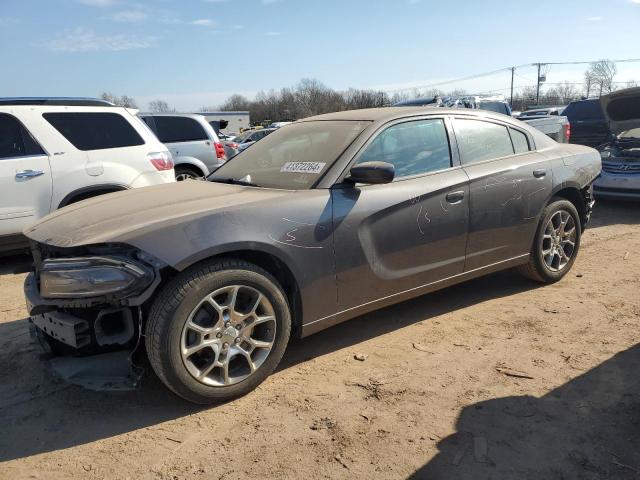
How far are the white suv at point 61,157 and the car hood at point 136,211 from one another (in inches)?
89.1

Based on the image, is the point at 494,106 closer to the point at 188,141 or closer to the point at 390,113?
the point at 188,141

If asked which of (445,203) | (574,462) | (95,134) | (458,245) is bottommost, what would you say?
(574,462)

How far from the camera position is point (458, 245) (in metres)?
3.88

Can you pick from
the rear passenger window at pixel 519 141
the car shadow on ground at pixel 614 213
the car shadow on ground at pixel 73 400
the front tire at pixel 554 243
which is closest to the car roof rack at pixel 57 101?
the car shadow on ground at pixel 73 400

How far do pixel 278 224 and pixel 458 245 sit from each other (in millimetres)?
1539

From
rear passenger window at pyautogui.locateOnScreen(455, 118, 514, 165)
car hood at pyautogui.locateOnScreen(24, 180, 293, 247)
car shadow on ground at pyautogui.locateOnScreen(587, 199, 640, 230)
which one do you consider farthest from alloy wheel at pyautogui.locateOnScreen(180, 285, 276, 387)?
car shadow on ground at pyautogui.locateOnScreen(587, 199, 640, 230)

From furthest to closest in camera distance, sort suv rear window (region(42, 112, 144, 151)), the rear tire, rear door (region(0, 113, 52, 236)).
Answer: the rear tire < suv rear window (region(42, 112, 144, 151)) < rear door (region(0, 113, 52, 236))

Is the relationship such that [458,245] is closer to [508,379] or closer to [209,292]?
[508,379]

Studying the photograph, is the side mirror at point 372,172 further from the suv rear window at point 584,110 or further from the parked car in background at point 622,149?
the suv rear window at point 584,110

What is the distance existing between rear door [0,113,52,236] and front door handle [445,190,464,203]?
13.9 feet

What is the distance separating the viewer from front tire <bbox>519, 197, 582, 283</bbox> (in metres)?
4.50

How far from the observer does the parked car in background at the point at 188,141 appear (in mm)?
9422

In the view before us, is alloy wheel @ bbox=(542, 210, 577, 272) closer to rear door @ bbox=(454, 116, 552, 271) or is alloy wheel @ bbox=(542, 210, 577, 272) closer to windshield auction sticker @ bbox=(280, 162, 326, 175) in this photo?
rear door @ bbox=(454, 116, 552, 271)

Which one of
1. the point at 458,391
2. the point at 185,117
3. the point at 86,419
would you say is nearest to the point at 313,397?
the point at 458,391
